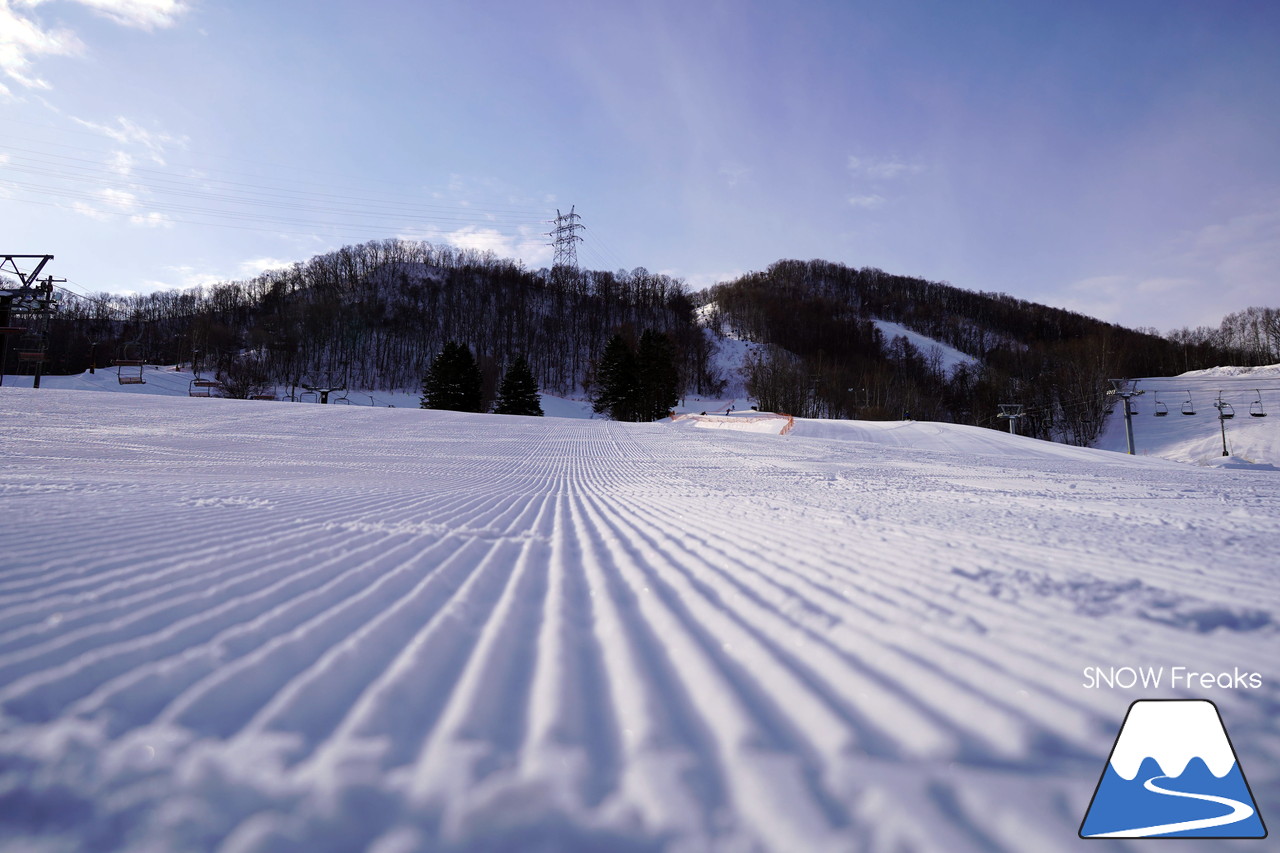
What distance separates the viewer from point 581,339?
6319 cm

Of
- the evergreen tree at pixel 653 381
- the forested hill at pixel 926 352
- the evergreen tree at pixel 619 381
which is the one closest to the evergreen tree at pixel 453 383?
the evergreen tree at pixel 619 381

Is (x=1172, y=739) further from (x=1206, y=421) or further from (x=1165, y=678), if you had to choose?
(x=1206, y=421)

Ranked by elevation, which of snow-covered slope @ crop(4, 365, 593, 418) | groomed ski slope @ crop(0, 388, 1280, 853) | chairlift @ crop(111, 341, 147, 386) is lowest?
groomed ski slope @ crop(0, 388, 1280, 853)

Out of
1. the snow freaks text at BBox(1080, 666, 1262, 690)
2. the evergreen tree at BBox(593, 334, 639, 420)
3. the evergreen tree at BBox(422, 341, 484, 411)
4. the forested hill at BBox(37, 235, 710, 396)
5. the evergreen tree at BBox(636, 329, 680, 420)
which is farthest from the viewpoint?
the forested hill at BBox(37, 235, 710, 396)

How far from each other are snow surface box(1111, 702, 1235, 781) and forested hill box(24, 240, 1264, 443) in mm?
43461

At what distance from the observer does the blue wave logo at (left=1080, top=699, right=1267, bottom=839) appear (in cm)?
72

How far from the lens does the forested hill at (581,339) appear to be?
1944 inches

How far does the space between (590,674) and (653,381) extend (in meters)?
36.7

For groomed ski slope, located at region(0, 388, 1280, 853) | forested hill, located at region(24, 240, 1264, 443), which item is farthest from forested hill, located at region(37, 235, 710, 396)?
groomed ski slope, located at region(0, 388, 1280, 853)

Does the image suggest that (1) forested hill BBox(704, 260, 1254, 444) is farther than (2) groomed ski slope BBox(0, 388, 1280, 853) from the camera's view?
Yes

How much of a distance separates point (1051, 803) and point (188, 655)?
5.09 feet

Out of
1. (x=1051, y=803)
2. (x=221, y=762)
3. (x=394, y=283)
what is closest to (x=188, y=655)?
(x=221, y=762)

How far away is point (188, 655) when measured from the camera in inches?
43.9

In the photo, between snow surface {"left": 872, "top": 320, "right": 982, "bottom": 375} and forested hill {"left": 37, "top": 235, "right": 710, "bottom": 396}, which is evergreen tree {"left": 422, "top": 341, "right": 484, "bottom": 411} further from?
snow surface {"left": 872, "top": 320, "right": 982, "bottom": 375}
